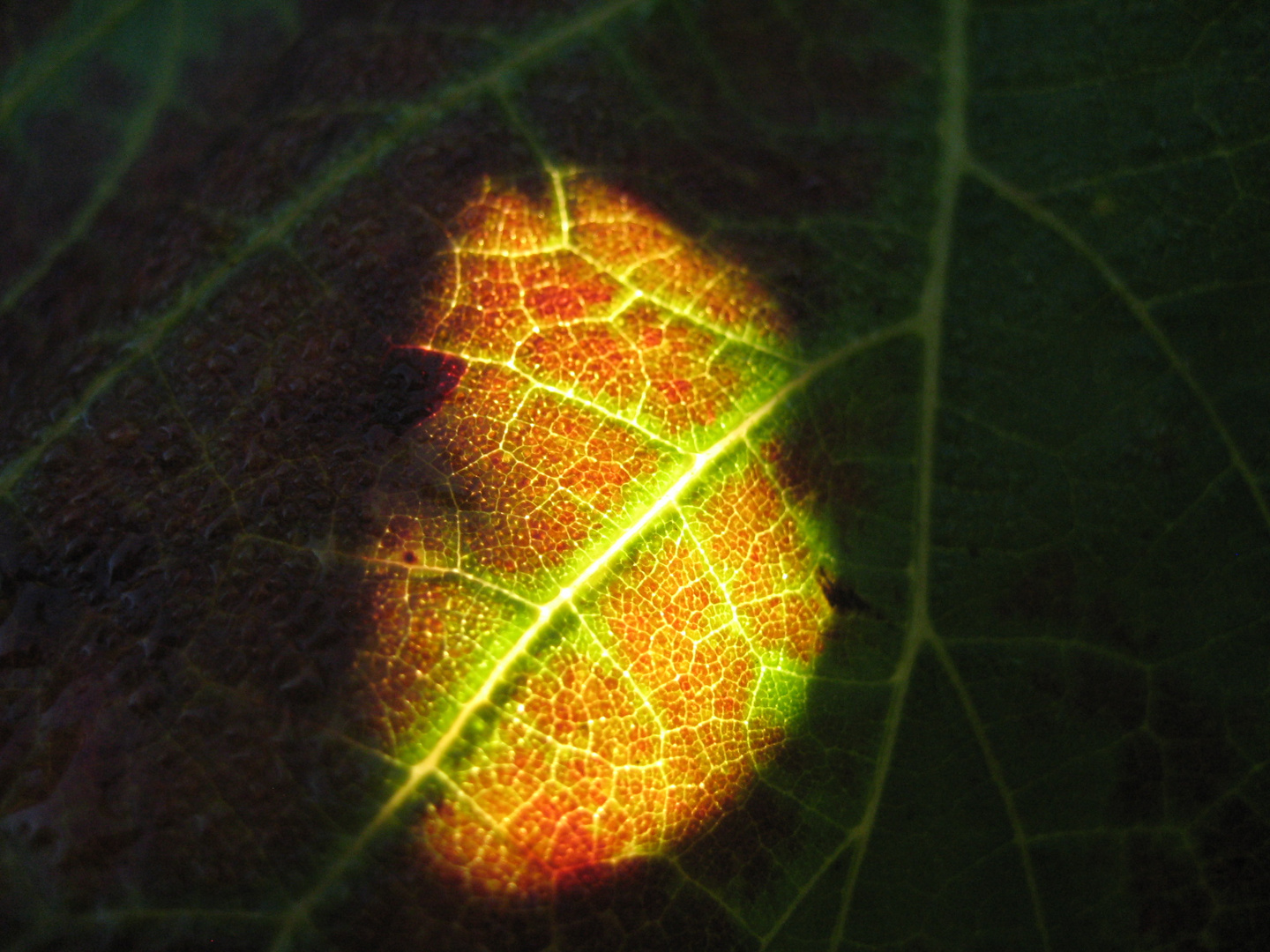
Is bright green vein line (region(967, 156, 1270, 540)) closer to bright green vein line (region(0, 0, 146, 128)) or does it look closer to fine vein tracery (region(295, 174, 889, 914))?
fine vein tracery (region(295, 174, 889, 914))

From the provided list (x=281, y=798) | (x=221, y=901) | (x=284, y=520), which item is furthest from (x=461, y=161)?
(x=221, y=901)

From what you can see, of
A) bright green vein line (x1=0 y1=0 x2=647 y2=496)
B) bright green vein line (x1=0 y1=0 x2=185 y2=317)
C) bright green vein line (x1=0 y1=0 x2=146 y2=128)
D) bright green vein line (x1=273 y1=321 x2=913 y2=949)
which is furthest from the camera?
bright green vein line (x1=0 y1=0 x2=146 y2=128)

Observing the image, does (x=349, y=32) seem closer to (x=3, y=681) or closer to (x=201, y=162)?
(x=201, y=162)

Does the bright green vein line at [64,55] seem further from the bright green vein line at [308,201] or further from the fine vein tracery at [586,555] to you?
the fine vein tracery at [586,555]

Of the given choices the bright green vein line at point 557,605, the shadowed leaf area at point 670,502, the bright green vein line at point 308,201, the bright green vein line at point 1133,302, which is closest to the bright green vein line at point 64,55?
the shadowed leaf area at point 670,502

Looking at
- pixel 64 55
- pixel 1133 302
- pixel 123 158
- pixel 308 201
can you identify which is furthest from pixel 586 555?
pixel 64 55

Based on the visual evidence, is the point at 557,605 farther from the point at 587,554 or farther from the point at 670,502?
the point at 670,502

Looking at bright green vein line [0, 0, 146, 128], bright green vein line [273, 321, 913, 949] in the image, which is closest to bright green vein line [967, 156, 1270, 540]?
bright green vein line [273, 321, 913, 949]
